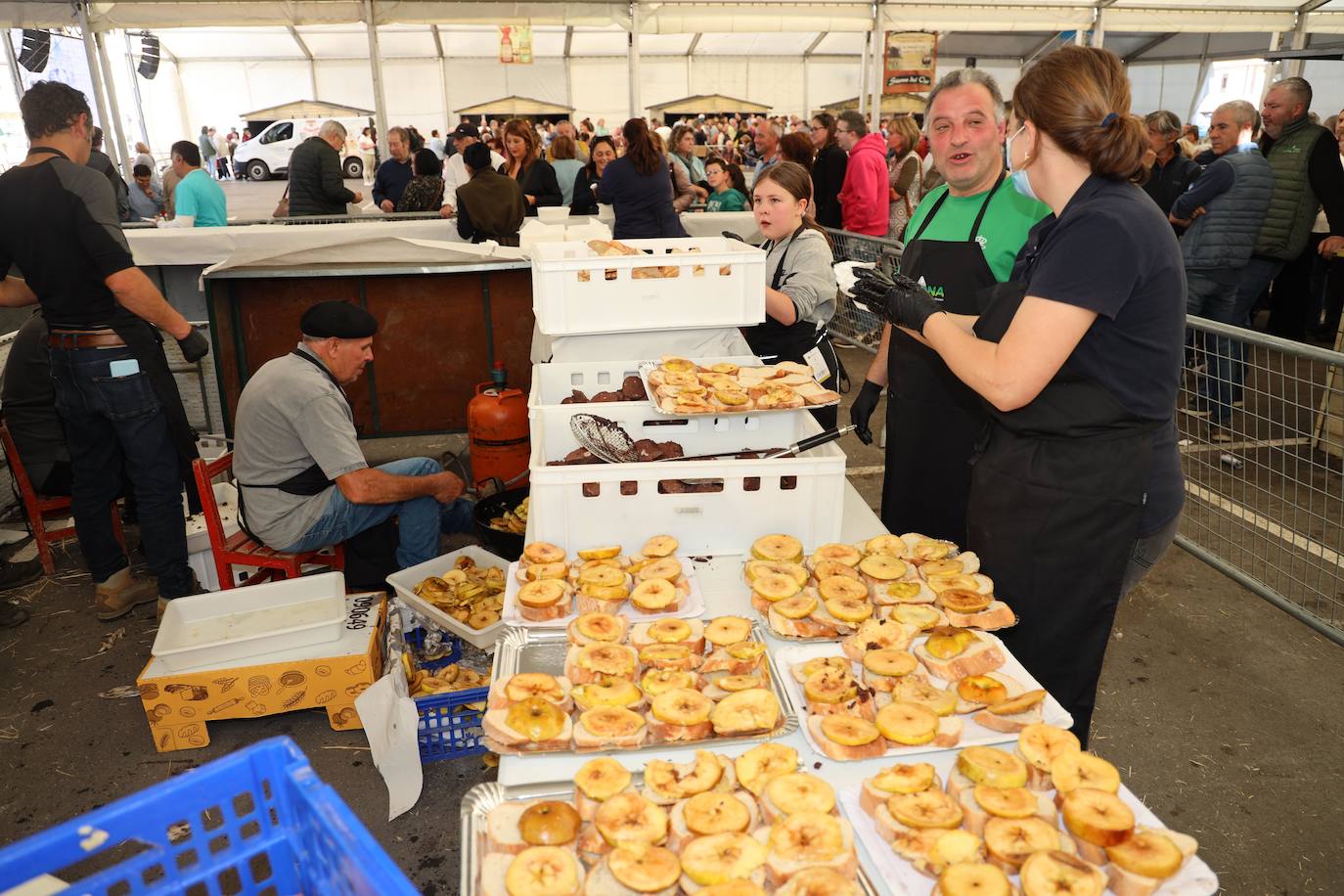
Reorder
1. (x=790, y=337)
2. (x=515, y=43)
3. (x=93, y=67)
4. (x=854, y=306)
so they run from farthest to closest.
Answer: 1. (x=515, y=43)
2. (x=93, y=67)
3. (x=854, y=306)
4. (x=790, y=337)

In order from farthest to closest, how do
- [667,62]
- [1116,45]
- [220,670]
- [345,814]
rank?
[667,62] < [1116,45] < [220,670] < [345,814]

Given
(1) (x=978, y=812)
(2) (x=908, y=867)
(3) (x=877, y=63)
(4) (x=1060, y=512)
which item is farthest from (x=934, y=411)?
(3) (x=877, y=63)

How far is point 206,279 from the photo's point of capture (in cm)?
598

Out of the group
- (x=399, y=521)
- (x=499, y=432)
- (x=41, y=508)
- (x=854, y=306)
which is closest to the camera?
(x=399, y=521)

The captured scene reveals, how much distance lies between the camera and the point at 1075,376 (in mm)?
2043

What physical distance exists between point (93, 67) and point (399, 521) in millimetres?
10414

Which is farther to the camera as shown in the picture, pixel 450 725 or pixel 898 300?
pixel 450 725

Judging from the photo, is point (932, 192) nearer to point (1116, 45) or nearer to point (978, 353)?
point (978, 353)

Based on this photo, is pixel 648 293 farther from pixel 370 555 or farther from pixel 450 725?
pixel 370 555

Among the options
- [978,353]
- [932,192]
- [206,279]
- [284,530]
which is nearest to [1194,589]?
[932,192]

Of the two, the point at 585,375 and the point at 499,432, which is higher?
the point at 585,375

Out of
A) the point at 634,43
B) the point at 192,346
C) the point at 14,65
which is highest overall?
the point at 14,65

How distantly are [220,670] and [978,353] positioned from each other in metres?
2.80

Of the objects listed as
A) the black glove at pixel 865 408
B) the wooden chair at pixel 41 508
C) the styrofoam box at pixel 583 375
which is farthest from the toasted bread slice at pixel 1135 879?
the wooden chair at pixel 41 508
